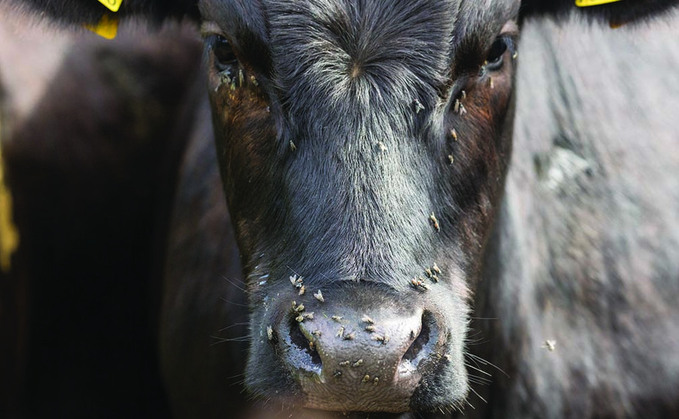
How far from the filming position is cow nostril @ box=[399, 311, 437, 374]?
262 cm

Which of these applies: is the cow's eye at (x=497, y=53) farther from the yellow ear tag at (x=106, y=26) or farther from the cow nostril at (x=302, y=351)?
the yellow ear tag at (x=106, y=26)

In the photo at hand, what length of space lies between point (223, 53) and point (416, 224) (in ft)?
3.19

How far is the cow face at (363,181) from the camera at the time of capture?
2.63 metres

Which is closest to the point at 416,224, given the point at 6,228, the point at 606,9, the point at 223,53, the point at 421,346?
the point at 421,346

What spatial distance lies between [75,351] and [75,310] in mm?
254

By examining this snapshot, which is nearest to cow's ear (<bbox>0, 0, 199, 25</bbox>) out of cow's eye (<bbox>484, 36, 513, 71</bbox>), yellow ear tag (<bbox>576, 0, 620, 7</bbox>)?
cow's eye (<bbox>484, 36, 513, 71</bbox>)

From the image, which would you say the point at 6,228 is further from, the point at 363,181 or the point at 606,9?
the point at 606,9

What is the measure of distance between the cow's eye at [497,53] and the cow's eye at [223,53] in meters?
0.87

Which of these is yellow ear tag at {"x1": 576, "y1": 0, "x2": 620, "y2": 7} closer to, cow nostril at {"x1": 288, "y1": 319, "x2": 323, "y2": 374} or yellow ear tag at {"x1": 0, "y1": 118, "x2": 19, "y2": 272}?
cow nostril at {"x1": 288, "y1": 319, "x2": 323, "y2": 374}

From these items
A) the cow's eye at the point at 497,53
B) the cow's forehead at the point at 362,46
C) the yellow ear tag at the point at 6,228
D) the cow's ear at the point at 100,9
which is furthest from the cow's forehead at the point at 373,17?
the yellow ear tag at the point at 6,228

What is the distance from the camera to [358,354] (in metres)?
2.54

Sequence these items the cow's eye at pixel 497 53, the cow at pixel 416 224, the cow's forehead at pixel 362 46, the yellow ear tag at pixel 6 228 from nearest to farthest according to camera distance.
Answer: the cow at pixel 416 224 → the cow's forehead at pixel 362 46 → the cow's eye at pixel 497 53 → the yellow ear tag at pixel 6 228

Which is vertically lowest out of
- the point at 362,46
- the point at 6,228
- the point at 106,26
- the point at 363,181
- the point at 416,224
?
the point at 6,228

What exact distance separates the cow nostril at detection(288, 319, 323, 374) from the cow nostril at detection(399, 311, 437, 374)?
0.77 feet
